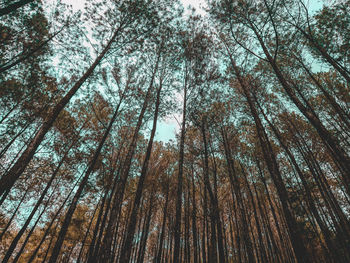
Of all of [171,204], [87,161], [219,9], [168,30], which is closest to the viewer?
[219,9]

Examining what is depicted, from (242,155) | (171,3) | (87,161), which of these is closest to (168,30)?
(171,3)

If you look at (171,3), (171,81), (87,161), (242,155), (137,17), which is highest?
(171,3)

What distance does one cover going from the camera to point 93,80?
8.46 meters

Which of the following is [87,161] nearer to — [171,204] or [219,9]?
[171,204]

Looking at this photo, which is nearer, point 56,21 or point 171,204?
point 56,21

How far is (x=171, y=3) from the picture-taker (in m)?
8.63

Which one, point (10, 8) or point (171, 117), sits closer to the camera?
point (10, 8)

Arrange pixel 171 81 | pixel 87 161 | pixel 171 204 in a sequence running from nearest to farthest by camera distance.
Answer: pixel 171 81 < pixel 87 161 < pixel 171 204

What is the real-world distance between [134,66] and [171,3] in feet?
13.9

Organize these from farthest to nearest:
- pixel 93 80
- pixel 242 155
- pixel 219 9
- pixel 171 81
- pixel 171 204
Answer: pixel 171 204 → pixel 242 155 → pixel 171 81 → pixel 93 80 → pixel 219 9

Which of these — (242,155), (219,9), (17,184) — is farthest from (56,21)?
(242,155)

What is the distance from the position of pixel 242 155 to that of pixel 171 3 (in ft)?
41.0

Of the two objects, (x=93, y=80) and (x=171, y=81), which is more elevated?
(x=171, y=81)

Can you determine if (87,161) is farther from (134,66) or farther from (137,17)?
(137,17)
